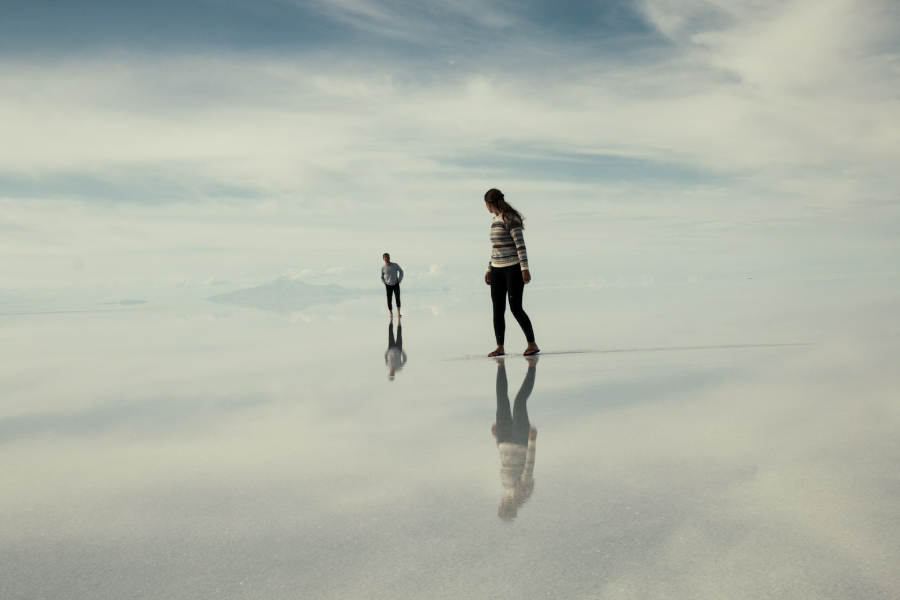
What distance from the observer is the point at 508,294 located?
8734mm

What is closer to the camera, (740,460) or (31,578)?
(31,578)

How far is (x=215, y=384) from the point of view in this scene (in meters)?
7.06

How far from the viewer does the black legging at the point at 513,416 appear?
4.13 meters

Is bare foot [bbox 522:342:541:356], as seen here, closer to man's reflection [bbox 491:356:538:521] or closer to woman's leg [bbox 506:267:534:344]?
woman's leg [bbox 506:267:534:344]

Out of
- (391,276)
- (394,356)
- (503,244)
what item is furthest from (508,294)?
(391,276)

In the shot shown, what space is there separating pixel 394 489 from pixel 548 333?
9.23 m

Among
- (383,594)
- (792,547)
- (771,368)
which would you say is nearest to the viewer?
(383,594)

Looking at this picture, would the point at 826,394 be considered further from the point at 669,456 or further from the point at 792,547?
the point at 792,547

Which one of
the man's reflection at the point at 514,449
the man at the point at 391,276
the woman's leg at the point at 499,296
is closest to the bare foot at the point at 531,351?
the woman's leg at the point at 499,296

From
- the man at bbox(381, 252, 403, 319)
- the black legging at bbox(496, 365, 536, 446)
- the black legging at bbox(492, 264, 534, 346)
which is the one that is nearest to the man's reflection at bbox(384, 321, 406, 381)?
the black legging at bbox(492, 264, 534, 346)

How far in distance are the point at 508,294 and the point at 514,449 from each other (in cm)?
501

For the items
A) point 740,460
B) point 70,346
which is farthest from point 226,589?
point 70,346

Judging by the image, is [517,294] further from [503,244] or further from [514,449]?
[514,449]

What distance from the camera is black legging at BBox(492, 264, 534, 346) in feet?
28.1
